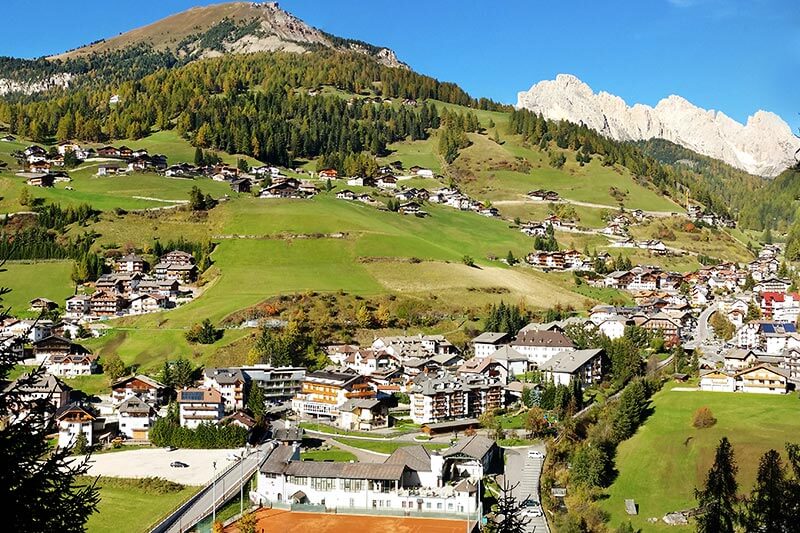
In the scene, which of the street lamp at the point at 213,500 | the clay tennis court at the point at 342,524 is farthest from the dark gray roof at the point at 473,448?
the street lamp at the point at 213,500

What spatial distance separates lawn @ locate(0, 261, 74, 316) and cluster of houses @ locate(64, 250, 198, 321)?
10.9ft

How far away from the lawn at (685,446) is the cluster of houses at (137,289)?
50.9 meters

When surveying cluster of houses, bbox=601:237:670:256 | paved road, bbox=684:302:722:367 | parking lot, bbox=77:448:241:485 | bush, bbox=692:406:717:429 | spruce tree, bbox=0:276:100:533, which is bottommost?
parking lot, bbox=77:448:241:485

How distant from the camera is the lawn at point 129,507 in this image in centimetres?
3756

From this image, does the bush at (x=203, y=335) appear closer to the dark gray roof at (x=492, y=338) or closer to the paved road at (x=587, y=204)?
the dark gray roof at (x=492, y=338)

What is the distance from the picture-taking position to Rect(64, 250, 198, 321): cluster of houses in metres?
78.0

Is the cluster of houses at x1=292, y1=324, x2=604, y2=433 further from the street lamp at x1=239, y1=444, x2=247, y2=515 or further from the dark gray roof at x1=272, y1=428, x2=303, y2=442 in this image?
the street lamp at x1=239, y1=444, x2=247, y2=515

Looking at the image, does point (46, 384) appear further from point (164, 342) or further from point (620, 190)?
point (620, 190)

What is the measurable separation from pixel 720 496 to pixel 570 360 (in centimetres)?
2851

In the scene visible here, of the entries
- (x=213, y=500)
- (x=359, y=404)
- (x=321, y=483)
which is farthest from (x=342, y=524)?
(x=359, y=404)

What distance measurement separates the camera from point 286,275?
3383 inches

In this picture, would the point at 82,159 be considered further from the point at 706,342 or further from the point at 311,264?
the point at 706,342

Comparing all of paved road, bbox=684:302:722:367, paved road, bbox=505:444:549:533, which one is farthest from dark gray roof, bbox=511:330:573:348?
paved road, bbox=505:444:549:533

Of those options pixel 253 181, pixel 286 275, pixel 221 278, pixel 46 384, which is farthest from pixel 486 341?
pixel 253 181
